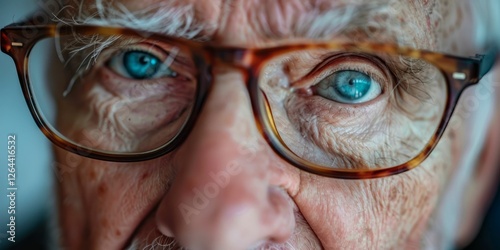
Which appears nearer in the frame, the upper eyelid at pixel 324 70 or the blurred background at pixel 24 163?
the upper eyelid at pixel 324 70

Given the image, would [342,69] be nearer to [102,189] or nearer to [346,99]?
[346,99]

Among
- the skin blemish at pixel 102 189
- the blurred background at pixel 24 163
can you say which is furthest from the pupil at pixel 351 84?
the blurred background at pixel 24 163

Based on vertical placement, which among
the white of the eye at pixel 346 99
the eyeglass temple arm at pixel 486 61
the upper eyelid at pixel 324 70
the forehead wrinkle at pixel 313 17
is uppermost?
the forehead wrinkle at pixel 313 17

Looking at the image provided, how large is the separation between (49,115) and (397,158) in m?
0.50

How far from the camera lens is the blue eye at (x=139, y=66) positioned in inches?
31.5

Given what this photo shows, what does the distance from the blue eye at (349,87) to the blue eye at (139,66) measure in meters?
0.21

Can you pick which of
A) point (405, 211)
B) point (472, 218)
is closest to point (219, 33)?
point (405, 211)

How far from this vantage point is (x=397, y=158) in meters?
0.76

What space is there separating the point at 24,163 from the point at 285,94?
54 cm

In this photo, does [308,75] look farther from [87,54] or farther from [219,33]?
[87,54]

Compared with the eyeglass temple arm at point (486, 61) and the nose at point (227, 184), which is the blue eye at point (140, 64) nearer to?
the nose at point (227, 184)

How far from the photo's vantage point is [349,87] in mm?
757

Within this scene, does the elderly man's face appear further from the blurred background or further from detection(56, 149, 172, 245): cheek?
the blurred background

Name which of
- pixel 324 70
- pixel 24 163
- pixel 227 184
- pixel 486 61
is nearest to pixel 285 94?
pixel 324 70
